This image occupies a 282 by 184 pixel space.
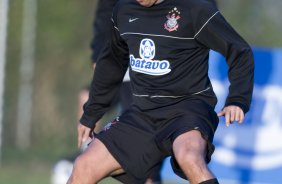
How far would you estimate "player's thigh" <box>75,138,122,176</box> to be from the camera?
6.25 m

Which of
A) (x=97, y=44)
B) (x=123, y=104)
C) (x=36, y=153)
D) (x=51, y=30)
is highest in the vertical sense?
(x=97, y=44)

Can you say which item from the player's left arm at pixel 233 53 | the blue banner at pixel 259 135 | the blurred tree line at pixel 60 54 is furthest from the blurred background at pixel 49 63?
the player's left arm at pixel 233 53

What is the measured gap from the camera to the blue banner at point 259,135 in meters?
8.77

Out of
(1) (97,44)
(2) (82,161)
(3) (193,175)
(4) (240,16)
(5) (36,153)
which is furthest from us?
(4) (240,16)

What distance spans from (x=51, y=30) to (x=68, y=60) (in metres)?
Answer: 0.55

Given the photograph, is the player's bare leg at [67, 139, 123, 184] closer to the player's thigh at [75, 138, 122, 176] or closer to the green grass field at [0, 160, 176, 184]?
the player's thigh at [75, 138, 122, 176]

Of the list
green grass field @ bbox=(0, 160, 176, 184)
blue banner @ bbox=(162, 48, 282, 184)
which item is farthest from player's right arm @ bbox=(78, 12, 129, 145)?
green grass field @ bbox=(0, 160, 176, 184)

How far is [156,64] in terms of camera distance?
20.7ft

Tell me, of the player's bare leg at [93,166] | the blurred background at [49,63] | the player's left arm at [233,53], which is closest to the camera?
the player's left arm at [233,53]

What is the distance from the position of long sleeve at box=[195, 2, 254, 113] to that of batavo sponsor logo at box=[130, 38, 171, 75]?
303 millimetres

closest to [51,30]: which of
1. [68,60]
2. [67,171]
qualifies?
[68,60]

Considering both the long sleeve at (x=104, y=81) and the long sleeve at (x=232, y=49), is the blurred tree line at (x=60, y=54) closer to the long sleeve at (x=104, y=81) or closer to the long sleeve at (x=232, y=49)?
the long sleeve at (x=104, y=81)

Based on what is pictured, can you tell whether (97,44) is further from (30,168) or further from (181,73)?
(30,168)

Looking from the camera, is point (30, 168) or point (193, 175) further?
point (30, 168)
